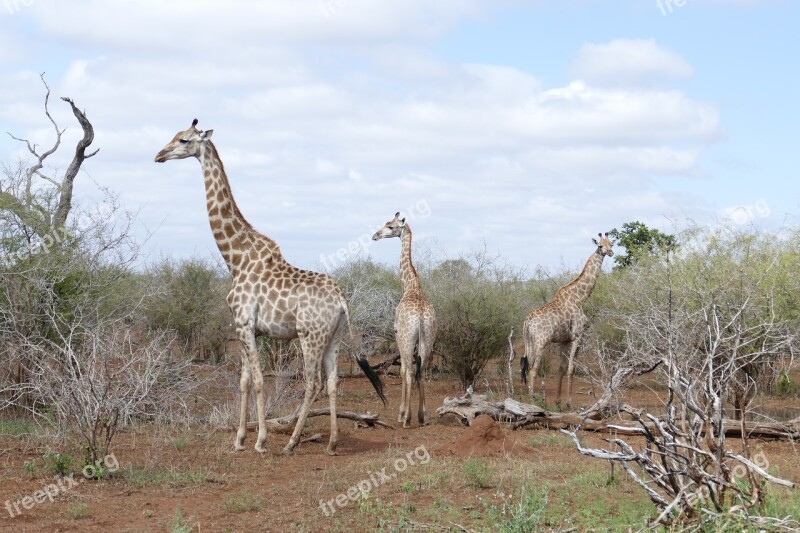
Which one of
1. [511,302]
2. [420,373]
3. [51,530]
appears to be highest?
[511,302]

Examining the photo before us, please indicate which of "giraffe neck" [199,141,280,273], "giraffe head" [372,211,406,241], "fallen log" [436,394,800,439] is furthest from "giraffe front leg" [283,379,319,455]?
"giraffe head" [372,211,406,241]

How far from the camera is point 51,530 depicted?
6.75 m

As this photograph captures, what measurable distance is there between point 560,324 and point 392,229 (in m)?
3.19

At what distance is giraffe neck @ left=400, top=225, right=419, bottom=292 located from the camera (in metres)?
13.6

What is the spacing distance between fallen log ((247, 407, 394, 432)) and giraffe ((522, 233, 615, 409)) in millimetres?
3236

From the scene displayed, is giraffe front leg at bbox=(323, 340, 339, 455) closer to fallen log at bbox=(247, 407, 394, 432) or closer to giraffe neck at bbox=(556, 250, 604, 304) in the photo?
fallen log at bbox=(247, 407, 394, 432)

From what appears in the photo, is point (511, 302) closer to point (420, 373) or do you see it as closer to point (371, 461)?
point (420, 373)

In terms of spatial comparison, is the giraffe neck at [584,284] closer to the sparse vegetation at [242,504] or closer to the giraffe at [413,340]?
the giraffe at [413,340]

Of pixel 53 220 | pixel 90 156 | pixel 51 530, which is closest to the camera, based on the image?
pixel 51 530

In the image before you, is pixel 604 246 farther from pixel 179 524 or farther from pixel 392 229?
pixel 179 524

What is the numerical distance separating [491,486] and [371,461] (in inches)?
76.7

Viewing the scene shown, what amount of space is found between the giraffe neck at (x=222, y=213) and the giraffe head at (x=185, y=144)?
0.15 meters

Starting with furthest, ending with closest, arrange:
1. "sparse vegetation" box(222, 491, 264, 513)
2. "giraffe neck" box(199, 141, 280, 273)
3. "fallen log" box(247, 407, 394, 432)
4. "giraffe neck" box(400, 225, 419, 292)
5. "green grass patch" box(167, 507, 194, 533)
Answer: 1. "giraffe neck" box(400, 225, 419, 292)
2. "fallen log" box(247, 407, 394, 432)
3. "giraffe neck" box(199, 141, 280, 273)
4. "sparse vegetation" box(222, 491, 264, 513)
5. "green grass patch" box(167, 507, 194, 533)

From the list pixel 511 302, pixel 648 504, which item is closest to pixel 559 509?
pixel 648 504
